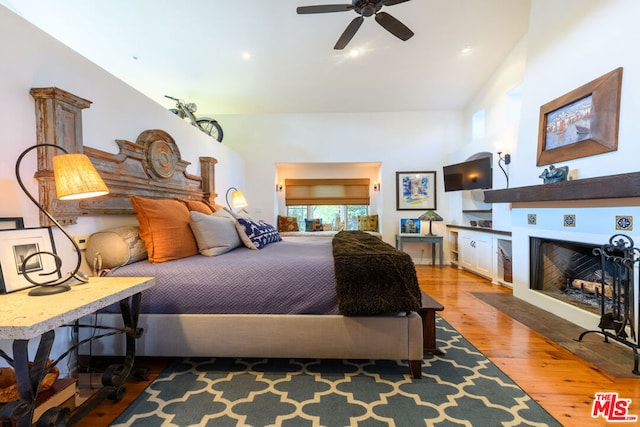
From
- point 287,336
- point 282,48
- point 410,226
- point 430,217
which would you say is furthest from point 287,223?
point 287,336

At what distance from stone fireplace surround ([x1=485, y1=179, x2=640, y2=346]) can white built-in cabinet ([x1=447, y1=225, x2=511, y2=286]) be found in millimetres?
508

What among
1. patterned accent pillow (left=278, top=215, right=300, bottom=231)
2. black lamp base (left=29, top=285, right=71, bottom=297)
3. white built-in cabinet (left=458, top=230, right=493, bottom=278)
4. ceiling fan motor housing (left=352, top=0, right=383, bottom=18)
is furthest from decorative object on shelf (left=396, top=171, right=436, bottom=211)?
black lamp base (left=29, top=285, right=71, bottom=297)

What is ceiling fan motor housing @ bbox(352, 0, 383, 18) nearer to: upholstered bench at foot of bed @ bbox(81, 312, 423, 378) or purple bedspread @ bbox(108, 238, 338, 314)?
purple bedspread @ bbox(108, 238, 338, 314)

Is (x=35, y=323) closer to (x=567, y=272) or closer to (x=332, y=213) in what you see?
(x=567, y=272)

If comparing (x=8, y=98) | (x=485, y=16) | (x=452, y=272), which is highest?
(x=485, y=16)

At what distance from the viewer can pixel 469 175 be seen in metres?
4.21

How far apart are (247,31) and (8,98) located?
2641 millimetres

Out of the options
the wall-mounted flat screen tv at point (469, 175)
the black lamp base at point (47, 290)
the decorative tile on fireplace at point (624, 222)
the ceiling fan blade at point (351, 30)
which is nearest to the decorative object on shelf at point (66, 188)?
the black lamp base at point (47, 290)

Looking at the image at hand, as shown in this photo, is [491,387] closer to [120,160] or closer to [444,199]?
[120,160]

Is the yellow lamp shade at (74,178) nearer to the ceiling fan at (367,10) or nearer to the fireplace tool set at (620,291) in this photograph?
the ceiling fan at (367,10)

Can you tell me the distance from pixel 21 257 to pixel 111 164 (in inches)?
40.3

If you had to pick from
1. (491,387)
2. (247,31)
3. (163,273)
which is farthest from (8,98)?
(491,387)

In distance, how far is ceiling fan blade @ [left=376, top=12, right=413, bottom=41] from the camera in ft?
7.58

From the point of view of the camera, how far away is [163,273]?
163 centimetres
